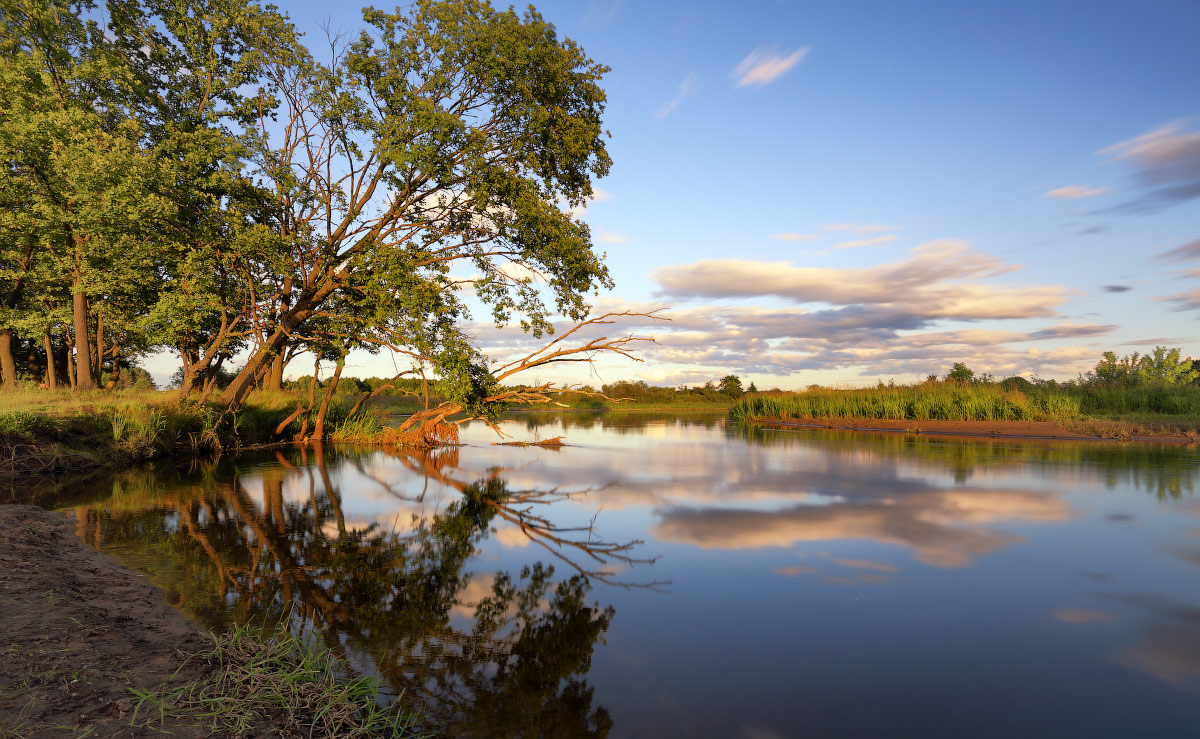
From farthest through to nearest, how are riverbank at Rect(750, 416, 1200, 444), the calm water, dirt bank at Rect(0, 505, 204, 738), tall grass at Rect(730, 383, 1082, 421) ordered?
tall grass at Rect(730, 383, 1082, 421) < riverbank at Rect(750, 416, 1200, 444) < the calm water < dirt bank at Rect(0, 505, 204, 738)

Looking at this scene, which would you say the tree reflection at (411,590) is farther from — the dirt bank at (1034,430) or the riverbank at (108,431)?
the dirt bank at (1034,430)

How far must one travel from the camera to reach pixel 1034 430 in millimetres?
23734

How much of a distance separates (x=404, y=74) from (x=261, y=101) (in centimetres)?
511

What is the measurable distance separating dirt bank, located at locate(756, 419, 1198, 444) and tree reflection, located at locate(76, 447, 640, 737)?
75.3 ft

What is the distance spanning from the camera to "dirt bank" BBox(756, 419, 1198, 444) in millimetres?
21578

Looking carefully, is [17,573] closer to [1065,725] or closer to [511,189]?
[1065,725]

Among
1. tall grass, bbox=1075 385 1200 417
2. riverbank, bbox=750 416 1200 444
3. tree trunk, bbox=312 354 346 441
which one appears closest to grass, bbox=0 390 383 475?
tree trunk, bbox=312 354 346 441

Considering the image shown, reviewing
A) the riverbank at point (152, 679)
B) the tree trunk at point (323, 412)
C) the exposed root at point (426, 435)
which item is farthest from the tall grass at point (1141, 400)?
the riverbank at point (152, 679)

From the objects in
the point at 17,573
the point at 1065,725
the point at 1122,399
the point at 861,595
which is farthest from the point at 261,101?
the point at 1122,399

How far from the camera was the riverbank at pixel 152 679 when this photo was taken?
2.65 meters

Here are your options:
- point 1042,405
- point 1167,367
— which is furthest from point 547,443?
point 1167,367

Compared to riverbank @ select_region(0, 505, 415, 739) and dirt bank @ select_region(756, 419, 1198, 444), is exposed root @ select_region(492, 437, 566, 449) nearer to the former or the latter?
dirt bank @ select_region(756, 419, 1198, 444)

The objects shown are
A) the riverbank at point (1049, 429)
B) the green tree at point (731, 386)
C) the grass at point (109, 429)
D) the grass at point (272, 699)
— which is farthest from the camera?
the green tree at point (731, 386)

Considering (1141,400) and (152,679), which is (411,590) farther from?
(1141,400)
